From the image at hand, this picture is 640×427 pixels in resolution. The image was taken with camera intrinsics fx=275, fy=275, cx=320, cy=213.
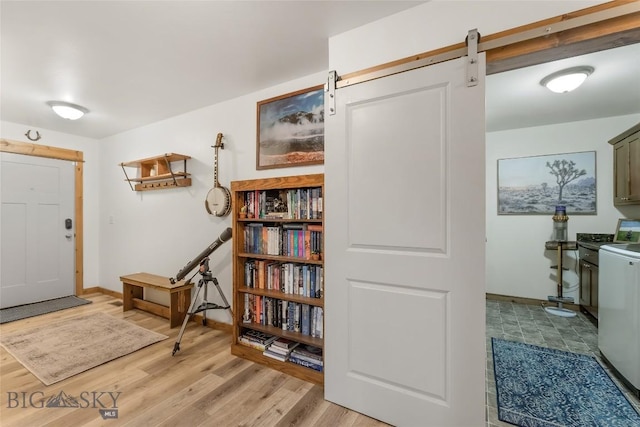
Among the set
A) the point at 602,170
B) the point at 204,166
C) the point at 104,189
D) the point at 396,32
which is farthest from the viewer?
the point at 104,189

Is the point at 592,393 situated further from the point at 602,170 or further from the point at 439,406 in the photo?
the point at 602,170

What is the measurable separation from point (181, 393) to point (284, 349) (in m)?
0.74

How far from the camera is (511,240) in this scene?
3.94m

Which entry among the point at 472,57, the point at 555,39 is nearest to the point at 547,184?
the point at 555,39

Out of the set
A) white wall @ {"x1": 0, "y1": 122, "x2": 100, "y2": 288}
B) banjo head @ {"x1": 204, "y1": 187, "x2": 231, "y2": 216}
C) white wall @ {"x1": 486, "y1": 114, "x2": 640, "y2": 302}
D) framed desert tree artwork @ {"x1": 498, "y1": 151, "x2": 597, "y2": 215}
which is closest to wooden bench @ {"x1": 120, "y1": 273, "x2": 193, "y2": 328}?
banjo head @ {"x1": 204, "y1": 187, "x2": 231, "y2": 216}

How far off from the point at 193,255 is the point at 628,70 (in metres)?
4.49

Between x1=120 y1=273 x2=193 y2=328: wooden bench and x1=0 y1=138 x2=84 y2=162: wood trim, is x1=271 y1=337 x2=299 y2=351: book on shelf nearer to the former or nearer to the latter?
x1=120 y1=273 x2=193 y2=328: wooden bench

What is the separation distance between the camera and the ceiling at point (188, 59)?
1.66 m

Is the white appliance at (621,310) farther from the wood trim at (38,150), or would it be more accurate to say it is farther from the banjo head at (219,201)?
the wood trim at (38,150)

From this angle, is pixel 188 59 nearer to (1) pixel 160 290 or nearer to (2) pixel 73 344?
(1) pixel 160 290

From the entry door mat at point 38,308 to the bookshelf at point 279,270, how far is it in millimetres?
2870

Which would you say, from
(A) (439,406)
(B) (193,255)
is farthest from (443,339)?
(B) (193,255)

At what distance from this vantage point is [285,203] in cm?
230

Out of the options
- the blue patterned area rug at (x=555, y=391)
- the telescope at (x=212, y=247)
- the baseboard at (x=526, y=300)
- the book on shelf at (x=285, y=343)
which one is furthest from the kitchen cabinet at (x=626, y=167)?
the telescope at (x=212, y=247)
